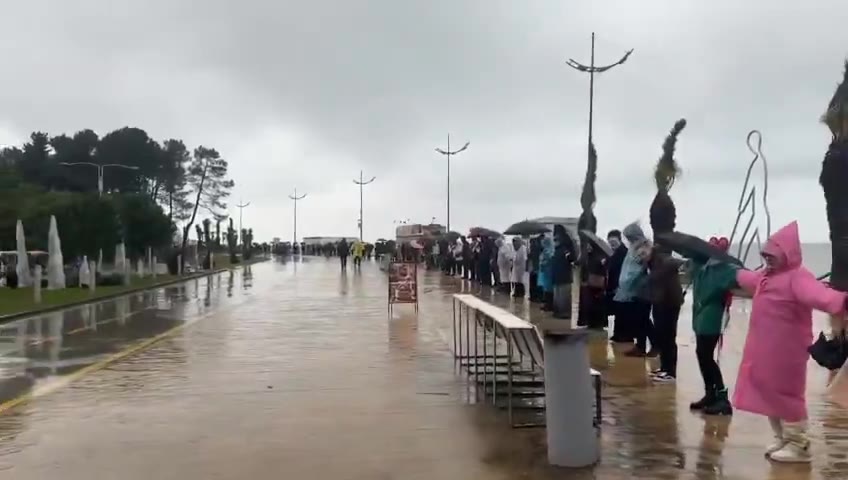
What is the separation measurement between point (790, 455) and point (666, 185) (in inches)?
325

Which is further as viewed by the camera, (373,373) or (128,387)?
(373,373)

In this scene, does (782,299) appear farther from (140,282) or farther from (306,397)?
(140,282)

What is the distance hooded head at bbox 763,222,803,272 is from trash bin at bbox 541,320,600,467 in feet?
5.16

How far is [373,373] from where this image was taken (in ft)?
42.5

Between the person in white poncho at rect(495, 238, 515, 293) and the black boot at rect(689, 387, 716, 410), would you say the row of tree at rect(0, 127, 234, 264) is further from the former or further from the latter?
the black boot at rect(689, 387, 716, 410)

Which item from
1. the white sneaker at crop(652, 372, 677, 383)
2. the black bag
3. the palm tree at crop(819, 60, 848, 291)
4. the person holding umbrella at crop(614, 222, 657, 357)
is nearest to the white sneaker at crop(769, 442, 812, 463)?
the white sneaker at crop(652, 372, 677, 383)

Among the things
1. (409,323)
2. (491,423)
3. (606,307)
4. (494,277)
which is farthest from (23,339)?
(494,277)

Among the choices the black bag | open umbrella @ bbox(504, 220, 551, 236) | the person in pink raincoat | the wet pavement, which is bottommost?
the wet pavement

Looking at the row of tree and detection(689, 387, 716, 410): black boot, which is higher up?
the row of tree

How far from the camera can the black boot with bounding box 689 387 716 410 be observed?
973 cm

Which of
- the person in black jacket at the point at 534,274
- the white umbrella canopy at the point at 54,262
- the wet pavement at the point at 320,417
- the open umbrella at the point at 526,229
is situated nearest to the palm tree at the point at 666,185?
the wet pavement at the point at 320,417

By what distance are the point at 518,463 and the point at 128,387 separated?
19.7 ft

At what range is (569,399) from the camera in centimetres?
754

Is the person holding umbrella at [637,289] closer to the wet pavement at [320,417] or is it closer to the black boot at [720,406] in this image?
the wet pavement at [320,417]
